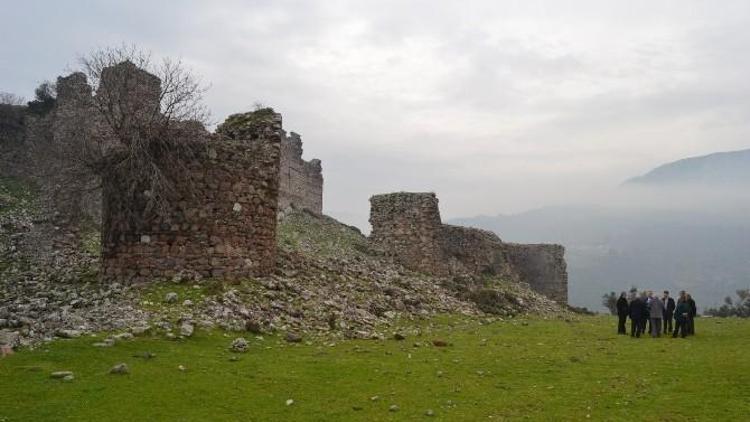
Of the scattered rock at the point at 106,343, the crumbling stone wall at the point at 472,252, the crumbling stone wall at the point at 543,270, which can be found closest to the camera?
the scattered rock at the point at 106,343

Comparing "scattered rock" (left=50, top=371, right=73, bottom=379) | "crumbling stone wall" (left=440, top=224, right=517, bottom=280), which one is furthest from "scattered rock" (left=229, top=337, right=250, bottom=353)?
"crumbling stone wall" (left=440, top=224, right=517, bottom=280)

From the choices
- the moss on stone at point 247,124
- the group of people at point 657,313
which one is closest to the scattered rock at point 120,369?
the moss on stone at point 247,124

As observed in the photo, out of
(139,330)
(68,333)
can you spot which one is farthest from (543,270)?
(68,333)

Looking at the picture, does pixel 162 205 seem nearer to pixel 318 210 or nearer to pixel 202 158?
pixel 202 158

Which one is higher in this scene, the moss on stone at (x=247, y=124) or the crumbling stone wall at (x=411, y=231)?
the moss on stone at (x=247, y=124)

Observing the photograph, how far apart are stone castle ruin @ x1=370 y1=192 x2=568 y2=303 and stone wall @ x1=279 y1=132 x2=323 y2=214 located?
14047 millimetres

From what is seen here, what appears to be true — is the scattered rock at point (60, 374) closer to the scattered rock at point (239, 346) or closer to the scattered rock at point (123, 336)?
the scattered rock at point (123, 336)

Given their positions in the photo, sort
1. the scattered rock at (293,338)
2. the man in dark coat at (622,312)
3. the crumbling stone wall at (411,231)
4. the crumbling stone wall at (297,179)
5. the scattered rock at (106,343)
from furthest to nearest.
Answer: the crumbling stone wall at (297,179), the crumbling stone wall at (411,231), the man in dark coat at (622,312), the scattered rock at (293,338), the scattered rock at (106,343)

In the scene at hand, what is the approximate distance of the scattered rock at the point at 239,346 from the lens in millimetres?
12414

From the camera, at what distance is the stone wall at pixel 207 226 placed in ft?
54.0

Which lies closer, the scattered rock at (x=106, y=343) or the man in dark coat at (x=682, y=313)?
the scattered rock at (x=106, y=343)

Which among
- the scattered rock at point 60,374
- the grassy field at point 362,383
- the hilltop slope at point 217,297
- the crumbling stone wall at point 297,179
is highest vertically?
the crumbling stone wall at point 297,179

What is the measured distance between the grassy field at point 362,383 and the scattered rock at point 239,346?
0.52ft

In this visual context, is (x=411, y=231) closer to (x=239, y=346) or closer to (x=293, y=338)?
(x=293, y=338)
